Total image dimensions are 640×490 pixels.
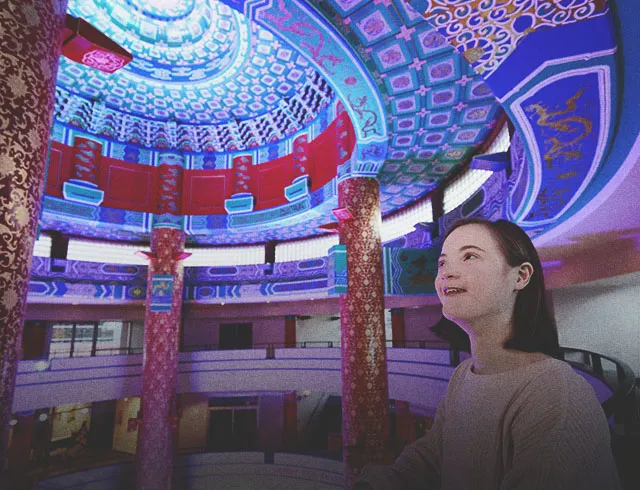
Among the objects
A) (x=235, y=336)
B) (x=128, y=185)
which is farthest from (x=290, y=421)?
(x=128, y=185)

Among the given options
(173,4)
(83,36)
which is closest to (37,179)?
(83,36)

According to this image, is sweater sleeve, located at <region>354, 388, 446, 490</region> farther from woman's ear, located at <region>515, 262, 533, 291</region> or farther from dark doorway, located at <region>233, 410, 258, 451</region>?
dark doorway, located at <region>233, 410, 258, 451</region>

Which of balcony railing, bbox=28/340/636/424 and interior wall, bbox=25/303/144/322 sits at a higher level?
interior wall, bbox=25/303/144/322

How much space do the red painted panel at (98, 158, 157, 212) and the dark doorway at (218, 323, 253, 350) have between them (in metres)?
6.84

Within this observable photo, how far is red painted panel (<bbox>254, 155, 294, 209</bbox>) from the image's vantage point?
13.7 m

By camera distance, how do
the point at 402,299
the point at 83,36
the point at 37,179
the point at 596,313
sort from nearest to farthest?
the point at 37,179, the point at 83,36, the point at 596,313, the point at 402,299

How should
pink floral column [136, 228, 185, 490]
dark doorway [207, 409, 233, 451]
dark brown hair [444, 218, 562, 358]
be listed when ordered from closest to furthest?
1. dark brown hair [444, 218, 562, 358]
2. pink floral column [136, 228, 185, 490]
3. dark doorway [207, 409, 233, 451]

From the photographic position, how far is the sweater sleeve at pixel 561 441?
1.11 metres

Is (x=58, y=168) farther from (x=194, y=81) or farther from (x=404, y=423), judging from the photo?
(x=404, y=423)

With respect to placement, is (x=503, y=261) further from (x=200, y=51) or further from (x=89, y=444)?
(x=89, y=444)

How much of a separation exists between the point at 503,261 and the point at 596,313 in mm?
9373

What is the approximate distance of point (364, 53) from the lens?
622cm

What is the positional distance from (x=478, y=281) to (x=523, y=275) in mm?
224

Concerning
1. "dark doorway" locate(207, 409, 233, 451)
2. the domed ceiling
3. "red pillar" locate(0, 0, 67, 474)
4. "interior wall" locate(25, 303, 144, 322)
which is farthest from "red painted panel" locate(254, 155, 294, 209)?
"red pillar" locate(0, 0, 67, 474)
